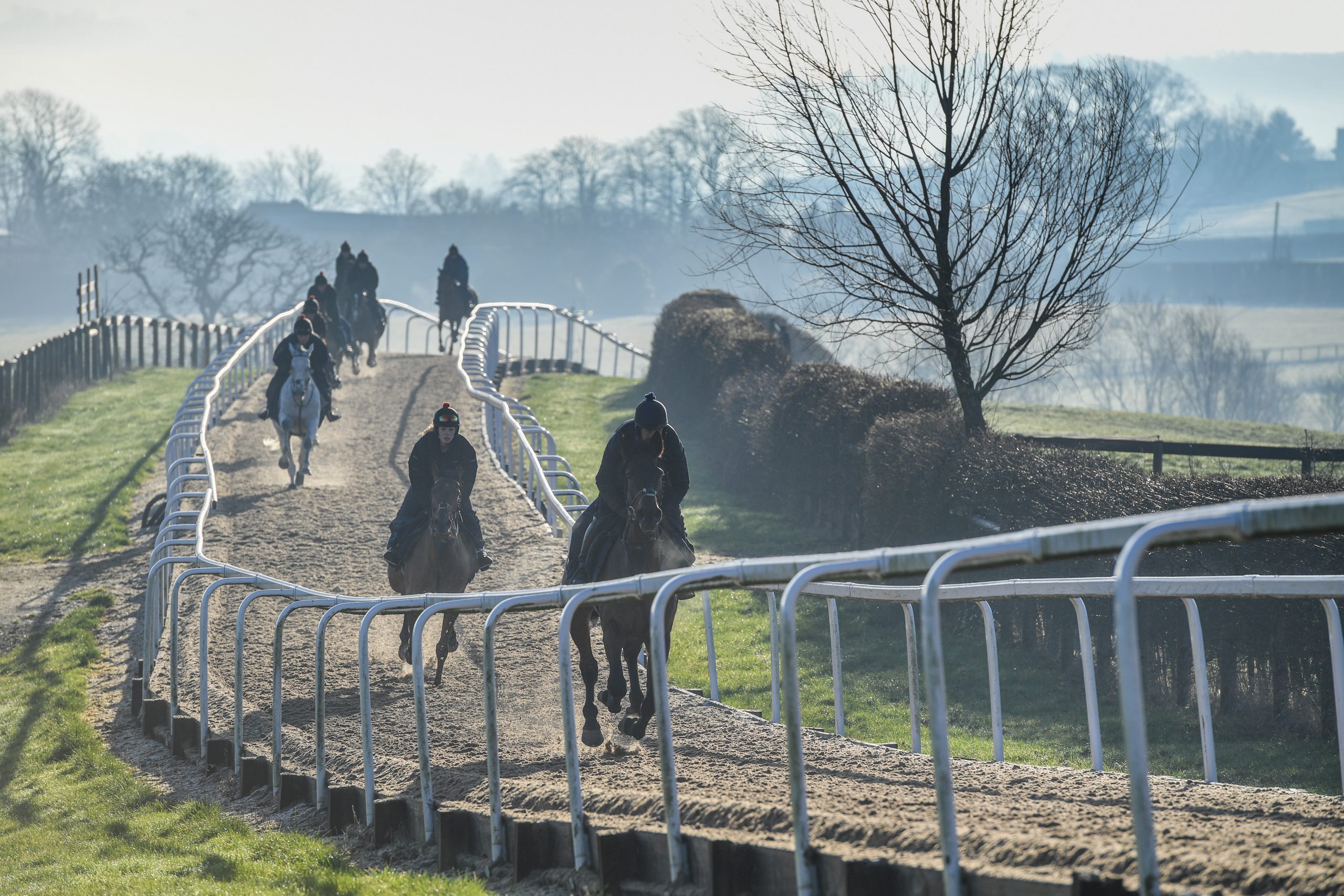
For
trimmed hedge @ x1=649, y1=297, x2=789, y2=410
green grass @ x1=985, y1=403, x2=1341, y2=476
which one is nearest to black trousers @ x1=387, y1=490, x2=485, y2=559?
trimmed hedge @ x1=649, y1=297, x2=789, y2=410

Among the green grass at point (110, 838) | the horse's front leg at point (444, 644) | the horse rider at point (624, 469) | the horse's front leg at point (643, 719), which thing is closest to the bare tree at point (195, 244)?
the green grass at point (110, 838)

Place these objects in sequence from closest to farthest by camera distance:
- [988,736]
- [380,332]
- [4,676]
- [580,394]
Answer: [988,736] → [4,676] → [380,332] → [580,394]

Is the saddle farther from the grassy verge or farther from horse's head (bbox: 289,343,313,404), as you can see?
horse's head (bbox: 289,343,313,404)

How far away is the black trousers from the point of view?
31.2 feet

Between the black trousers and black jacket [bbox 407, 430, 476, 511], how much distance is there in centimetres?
2

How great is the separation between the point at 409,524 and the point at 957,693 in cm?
482

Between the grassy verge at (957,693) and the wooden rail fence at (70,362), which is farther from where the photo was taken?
the wooden rail fence at (70,362)

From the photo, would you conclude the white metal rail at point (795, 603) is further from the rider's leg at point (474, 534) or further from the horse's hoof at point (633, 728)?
the rider's leg at point (474, 534)

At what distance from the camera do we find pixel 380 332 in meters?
25.5

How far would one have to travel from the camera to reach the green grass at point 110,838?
217 inches

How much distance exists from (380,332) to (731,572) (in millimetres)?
22164

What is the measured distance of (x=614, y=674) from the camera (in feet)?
23.5

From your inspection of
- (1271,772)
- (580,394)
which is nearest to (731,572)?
(1271,772)

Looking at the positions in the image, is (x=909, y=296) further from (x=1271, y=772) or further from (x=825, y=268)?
(x=1271, y=772)
